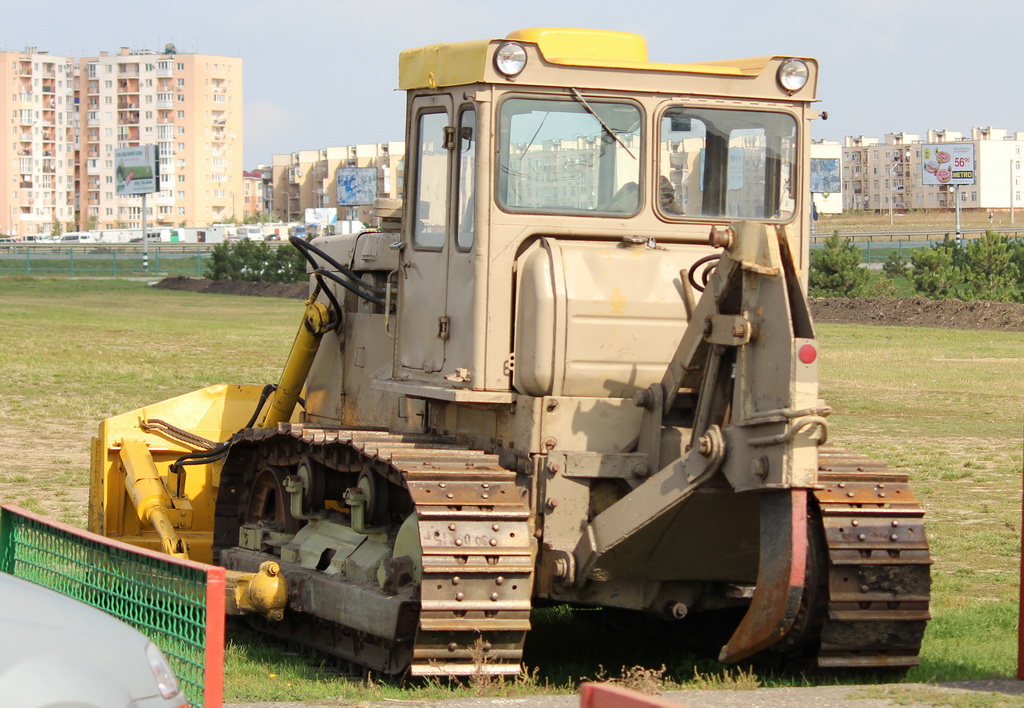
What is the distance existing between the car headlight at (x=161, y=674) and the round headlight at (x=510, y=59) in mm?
4124

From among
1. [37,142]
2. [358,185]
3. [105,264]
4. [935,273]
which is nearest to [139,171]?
[358,185]

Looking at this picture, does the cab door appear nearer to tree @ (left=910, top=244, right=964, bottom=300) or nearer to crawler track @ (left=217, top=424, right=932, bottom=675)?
crawler track @ (left=217, top=424, right=932, bottom=675)

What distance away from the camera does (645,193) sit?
891 centimetres

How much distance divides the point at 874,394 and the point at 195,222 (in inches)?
5852

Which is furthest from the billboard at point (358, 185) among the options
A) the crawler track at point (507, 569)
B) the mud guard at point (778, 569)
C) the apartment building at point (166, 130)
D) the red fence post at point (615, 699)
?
the red fence post at point (615, 699)

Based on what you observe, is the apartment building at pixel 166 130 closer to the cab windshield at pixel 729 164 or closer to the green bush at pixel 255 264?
the green bush at pixel 255 264

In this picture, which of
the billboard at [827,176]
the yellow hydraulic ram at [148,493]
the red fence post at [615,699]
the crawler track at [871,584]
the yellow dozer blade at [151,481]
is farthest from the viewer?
the billboard at [827,176]

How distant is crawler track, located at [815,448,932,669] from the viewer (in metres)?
8.21

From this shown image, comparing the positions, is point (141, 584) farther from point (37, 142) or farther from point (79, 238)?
point (37, 142)

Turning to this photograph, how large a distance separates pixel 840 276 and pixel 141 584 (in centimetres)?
3987

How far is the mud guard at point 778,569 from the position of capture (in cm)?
742

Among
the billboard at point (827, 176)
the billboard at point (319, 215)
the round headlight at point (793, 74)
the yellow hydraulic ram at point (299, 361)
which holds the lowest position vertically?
the yellow hydraulic ram at point (299, 361)

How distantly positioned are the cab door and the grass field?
1979 mm

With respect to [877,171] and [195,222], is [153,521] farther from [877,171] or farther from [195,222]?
[195,222]
